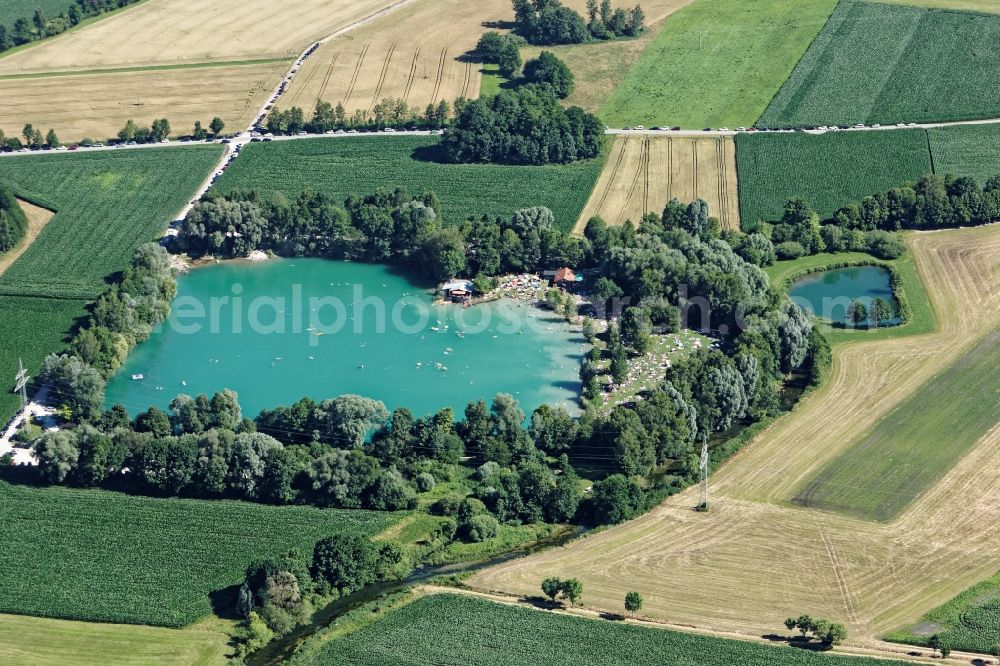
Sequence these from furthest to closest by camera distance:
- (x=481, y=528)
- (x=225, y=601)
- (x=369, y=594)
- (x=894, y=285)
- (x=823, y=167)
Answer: (x=823, y=167) < (x=894, y=285) < (x=481, y=528) < (x=369, y=594) < (x=225, y=601)

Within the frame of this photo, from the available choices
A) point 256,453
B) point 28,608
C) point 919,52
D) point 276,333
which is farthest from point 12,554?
point 919,52

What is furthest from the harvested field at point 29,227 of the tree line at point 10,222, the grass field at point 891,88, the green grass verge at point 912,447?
the green grass verge at point 912,447

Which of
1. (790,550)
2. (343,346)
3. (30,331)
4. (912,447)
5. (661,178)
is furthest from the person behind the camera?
(661,178)

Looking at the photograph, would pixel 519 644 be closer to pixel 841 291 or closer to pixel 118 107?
pixel 841 291

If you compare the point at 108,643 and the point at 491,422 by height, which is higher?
the point at 491,422

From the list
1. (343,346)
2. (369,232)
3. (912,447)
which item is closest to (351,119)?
(369,232)

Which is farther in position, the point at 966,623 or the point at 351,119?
the point at 351,119
